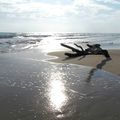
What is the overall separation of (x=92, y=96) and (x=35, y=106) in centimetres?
210

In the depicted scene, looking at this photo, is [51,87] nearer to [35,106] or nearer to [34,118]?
[35,106]

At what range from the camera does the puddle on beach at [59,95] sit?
7.52m

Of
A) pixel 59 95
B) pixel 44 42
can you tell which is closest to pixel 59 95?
pixel 59 95

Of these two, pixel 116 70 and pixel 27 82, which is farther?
pixel 116 70

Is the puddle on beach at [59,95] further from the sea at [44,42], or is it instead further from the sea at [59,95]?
the sea at [44,42]

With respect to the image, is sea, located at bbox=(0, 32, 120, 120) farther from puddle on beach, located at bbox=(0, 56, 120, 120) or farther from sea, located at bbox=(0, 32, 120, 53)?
sea, located at bbox=(0, 32, 120, 53)

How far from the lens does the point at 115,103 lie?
337 inches

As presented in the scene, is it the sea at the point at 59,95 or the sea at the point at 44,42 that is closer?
the sea at the point at 59,95

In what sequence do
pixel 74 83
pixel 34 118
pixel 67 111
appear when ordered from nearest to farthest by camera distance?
pixel 34 118
pixel 67 111
pixel 74 83

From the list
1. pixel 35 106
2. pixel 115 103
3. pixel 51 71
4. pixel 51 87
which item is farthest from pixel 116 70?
pixel 35 106

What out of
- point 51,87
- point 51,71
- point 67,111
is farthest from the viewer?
point 51,71

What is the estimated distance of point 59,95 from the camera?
9.45m

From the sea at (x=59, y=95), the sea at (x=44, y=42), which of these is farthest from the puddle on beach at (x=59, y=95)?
the sea at (x=44, y=42)

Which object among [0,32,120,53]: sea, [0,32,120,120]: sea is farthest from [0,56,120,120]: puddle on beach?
[0,32,120,53]: sea
